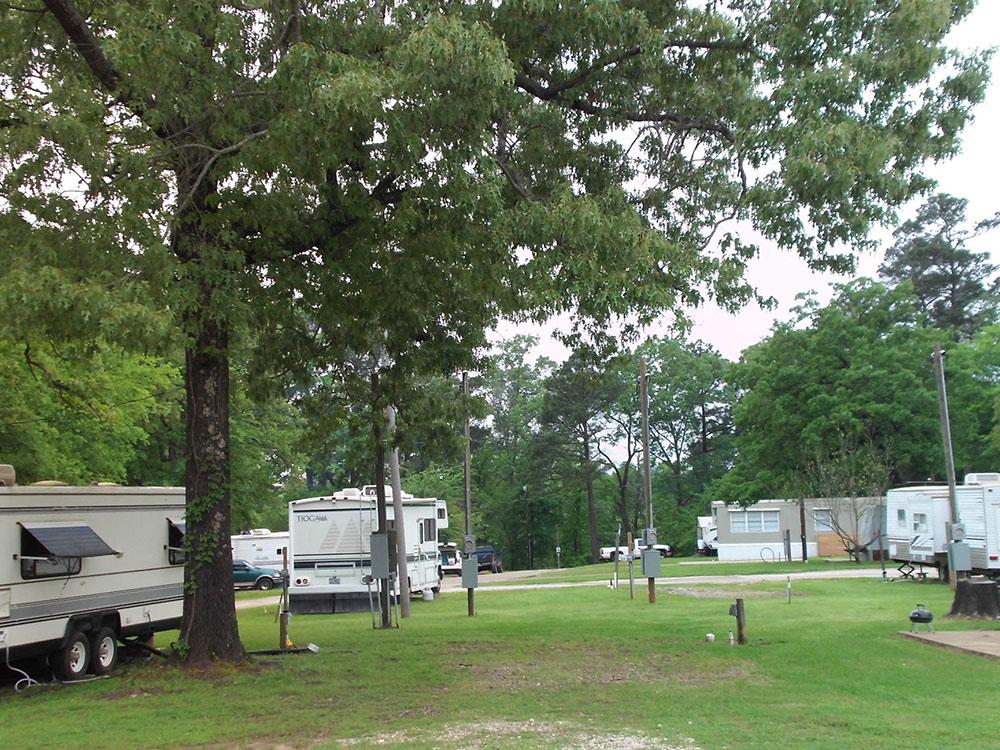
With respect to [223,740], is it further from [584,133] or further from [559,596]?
[559,596]

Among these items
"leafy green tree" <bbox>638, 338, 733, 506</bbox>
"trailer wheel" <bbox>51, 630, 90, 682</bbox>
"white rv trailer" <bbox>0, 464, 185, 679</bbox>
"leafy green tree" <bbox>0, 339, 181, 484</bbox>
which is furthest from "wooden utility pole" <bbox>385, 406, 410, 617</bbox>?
"leafy green tree" <bbox>638, 338, 733, 506</bbox>

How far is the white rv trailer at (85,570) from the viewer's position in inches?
434

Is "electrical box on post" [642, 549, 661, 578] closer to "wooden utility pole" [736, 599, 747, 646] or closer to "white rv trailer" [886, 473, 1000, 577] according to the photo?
"white rv trailer" [886, 473, 1000, 577]

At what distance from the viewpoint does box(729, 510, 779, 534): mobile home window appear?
158 feet

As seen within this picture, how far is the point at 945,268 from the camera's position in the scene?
6350 centimetres

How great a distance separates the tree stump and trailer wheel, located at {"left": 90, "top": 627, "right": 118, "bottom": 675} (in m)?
13.2

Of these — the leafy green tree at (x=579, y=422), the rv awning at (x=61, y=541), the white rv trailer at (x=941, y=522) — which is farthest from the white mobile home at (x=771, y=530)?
the rv awning at (x=61, y=541)

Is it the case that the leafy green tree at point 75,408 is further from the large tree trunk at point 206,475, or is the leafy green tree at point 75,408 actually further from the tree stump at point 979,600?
the tree stump at point 979,600

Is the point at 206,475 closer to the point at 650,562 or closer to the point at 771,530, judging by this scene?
the point at 650,562

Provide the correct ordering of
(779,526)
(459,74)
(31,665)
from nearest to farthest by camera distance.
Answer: (459,74), (31,665), (779,526)

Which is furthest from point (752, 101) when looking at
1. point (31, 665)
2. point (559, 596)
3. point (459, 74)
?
point (559, 596)

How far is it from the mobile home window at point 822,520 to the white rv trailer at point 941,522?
45.6 feet

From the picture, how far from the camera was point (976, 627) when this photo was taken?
15539mm

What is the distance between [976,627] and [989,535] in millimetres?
9101
